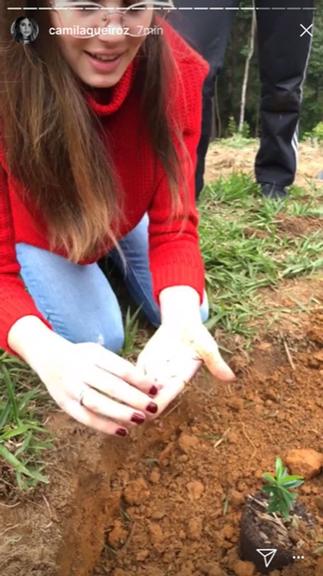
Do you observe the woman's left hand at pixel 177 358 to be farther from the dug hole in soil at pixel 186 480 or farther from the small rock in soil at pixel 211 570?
the small rock in soil at pixel 211 570

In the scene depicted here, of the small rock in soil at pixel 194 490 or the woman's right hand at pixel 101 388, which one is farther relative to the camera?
the small rock in soil at pixel 194 490

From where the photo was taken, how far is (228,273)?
2.31m

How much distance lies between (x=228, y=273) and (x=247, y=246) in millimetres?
211

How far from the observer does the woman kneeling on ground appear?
106 centimetres

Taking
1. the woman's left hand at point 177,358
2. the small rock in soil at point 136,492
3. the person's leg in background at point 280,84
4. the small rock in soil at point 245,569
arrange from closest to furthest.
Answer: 1. the woman's left hand at point 177,358
2. the small rock in soil at point 245,569
3. the small rock in soil at point 136,492
4. the person's leg in background at point 280,84

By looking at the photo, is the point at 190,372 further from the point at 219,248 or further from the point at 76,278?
the point at 219,248

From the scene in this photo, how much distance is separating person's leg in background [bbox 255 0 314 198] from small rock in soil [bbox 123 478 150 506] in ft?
5.16

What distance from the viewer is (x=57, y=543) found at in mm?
1453

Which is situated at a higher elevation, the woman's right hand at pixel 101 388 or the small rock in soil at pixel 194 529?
the woman's right hand at pixel 101 388

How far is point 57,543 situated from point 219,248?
1.28 metres

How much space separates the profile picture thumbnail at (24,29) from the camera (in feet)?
3.46

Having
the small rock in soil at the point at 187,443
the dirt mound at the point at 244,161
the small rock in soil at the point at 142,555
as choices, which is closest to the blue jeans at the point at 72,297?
the small rock in soil at the point at 187,443

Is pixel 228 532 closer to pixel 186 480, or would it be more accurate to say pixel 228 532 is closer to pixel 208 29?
pixel 186 480

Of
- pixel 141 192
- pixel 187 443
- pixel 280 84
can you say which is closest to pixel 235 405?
pixel 187 443
